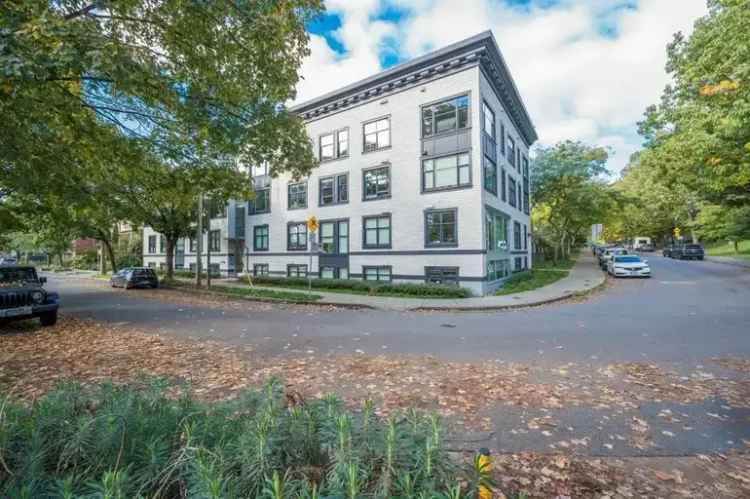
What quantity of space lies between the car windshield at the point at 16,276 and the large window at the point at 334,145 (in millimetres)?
15990

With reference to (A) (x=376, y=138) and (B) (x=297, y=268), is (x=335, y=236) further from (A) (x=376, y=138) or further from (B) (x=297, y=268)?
(A) (x=376, y=138)

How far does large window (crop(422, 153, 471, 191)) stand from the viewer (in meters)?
18.1

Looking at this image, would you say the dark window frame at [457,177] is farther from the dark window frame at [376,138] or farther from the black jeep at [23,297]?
the black jeep at [23,297]

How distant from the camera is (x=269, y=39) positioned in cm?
750

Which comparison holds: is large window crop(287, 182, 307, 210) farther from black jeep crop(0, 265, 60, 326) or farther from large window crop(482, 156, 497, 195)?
black jeep crop(0, 265, 60, 326)

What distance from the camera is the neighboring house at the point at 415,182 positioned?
17844 millimetres

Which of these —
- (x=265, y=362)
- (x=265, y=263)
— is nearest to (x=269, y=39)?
(x=265, y=362)

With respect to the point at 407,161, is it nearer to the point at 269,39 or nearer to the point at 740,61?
the point at 269,39

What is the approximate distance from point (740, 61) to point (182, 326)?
23343mm

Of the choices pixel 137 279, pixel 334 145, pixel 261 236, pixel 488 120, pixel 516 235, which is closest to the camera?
pixel 488 120

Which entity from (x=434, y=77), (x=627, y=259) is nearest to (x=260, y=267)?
(x=434, y=77)

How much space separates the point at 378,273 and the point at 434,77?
1116 centimetres

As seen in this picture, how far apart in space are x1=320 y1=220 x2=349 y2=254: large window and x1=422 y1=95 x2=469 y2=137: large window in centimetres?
754

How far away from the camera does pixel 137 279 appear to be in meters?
23.6
